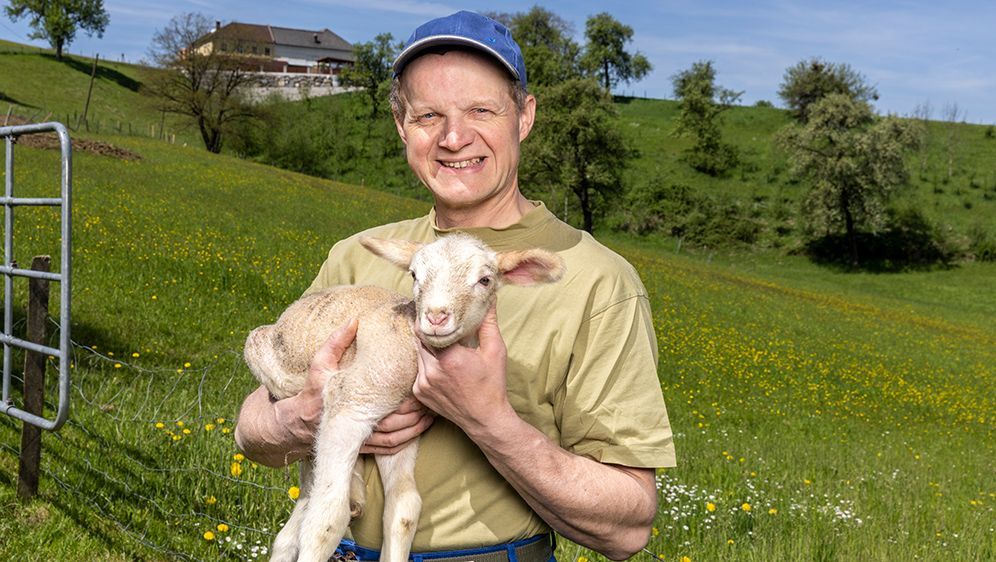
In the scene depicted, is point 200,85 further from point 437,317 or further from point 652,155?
point 437,317

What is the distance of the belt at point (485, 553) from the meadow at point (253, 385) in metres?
1.74

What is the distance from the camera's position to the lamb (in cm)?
217

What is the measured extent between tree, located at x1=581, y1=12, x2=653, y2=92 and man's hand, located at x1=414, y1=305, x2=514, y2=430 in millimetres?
77035

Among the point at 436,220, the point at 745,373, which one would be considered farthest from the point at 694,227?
the point at 436,220

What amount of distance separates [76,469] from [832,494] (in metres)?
6.60

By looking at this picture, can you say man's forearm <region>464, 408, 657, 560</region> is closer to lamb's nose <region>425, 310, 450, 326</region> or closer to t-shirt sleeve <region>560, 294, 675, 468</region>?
t-shirt sleeve <region>560, 294, 675, 468</region>

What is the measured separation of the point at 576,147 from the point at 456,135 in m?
42.8

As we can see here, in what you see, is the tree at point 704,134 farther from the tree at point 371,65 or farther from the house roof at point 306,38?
the house roof at point 306,38

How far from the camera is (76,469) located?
553 cm

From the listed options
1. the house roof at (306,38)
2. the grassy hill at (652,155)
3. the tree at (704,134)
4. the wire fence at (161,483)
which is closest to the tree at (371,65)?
the grassy hill at (652,155)

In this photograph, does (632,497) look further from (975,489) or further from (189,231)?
(189,231)

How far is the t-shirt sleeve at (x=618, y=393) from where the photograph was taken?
2.22 m

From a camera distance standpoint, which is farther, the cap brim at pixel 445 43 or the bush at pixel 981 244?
the bush at pixel 981 244

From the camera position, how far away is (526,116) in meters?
2.63
